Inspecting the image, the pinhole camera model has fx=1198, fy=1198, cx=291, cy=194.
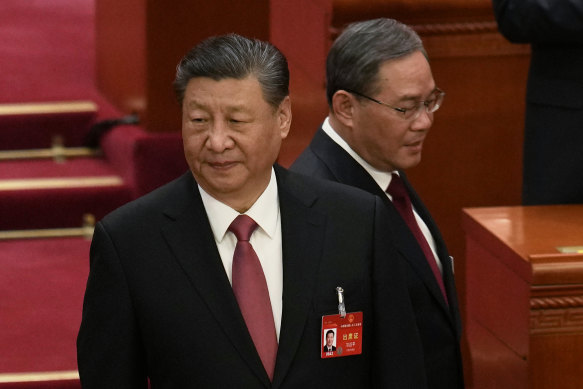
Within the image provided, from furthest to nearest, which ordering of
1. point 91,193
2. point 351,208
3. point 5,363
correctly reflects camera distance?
point 91,193, point 5,363, point 351,208

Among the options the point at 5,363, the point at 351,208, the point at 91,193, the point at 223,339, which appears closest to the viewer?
the point at 223,339

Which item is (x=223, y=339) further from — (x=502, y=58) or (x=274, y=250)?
(x=502, y=58)

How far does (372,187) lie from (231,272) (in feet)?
2.07

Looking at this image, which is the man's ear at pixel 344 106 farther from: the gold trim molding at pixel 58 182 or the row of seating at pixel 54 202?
the gold trim molding at pixel 58 182

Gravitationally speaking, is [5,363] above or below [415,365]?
below

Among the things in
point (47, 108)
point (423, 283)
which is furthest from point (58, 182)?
point (423, 283)

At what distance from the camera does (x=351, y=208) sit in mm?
2078

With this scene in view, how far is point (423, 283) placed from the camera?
2451 mm

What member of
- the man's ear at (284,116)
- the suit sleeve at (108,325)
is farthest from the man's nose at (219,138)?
the suit sleeve at (108,325)

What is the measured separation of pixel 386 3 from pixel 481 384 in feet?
4.75

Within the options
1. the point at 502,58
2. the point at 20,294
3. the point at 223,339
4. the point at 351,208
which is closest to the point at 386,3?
the point at 502,58

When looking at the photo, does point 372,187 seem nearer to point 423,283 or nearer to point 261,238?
point 423,283

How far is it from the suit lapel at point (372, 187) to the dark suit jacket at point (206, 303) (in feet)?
1.31

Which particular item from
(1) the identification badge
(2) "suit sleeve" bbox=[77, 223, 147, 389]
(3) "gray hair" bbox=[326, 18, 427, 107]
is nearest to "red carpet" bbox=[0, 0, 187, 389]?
(3) "gray hair" bbox=[326, 18, 427, 107]
